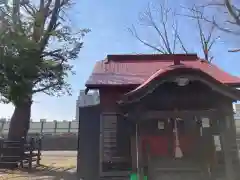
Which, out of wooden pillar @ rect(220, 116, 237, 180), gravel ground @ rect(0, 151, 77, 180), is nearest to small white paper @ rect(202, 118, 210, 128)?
wooden pillar @ rect(220, 116, 237, 180)

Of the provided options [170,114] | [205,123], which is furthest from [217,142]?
[170,114]

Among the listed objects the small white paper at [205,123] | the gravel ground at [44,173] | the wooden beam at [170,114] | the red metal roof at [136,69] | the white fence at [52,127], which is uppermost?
the red metal roof at [136,69]

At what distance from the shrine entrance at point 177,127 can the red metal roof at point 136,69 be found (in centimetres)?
76

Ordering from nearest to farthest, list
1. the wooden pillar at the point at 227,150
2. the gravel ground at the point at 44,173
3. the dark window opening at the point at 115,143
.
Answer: the wooden pillar at the point at 227,150 → the dark window opening at the point at 115,143 → the gravel ground at the point at 44,173

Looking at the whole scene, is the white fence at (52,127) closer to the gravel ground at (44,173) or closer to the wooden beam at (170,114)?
the gravel ground at (44,173)

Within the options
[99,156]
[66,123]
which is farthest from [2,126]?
[99,156]

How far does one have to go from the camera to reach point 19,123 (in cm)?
1788

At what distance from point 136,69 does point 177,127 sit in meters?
3.69

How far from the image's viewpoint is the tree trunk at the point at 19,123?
57.9 ft

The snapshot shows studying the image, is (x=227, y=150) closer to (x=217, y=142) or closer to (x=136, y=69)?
(x=217, y=142)

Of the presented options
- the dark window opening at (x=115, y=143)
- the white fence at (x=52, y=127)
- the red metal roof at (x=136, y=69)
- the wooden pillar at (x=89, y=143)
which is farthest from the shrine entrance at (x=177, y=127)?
the white fence at (x=52, y=127)

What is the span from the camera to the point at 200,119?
9.21m

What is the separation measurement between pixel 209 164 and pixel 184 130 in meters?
1.61

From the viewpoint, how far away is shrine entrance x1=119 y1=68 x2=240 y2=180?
8375mm
